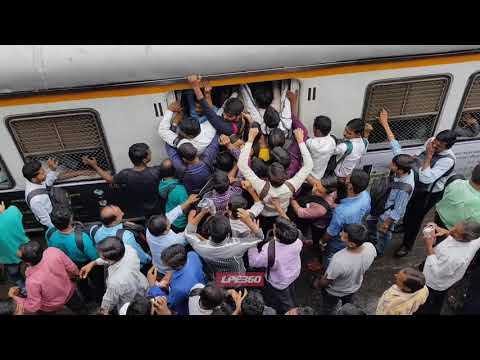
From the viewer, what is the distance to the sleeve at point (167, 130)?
411 cm

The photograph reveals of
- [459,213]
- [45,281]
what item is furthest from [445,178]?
[45,281]

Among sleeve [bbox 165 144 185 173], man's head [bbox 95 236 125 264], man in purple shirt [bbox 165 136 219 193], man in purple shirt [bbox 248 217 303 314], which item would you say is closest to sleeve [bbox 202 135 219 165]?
man in purple shirt [bbox 165 136 219 193]

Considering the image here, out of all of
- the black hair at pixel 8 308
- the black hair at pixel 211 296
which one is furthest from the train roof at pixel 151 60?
the black hair at pixel 211 296

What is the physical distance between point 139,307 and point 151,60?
→ 2126 millimetres

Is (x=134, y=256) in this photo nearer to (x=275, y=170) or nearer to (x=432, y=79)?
(x=275, y=170)

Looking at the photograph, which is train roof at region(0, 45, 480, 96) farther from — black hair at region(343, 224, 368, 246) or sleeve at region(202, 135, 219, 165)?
black hair at region(343, 224, 368, 246)

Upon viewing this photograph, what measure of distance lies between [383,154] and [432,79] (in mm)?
912

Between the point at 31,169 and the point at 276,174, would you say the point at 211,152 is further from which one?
the point at 31,169

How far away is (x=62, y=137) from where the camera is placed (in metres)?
4.27

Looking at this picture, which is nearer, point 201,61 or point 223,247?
point 223,247

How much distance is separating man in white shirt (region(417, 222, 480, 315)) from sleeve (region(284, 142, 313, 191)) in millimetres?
1095

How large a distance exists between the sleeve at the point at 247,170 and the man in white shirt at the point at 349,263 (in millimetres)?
802

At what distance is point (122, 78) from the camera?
392 centimetres

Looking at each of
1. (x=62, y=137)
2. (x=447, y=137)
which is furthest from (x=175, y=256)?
(x=447, y=137)
